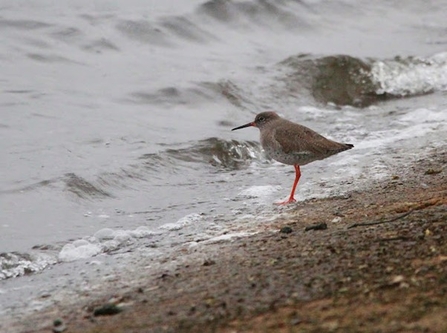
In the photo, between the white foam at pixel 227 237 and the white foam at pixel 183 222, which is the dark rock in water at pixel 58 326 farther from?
the white foam at pixel 183 222

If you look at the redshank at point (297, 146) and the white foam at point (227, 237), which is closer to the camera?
the white foam at point (227, 237)

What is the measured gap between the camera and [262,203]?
8.16 meters

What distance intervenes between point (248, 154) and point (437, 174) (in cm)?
321

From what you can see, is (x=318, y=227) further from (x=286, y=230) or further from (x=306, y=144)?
(x=306, y=144)

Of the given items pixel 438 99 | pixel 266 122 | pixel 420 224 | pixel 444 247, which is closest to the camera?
pixel 444 247

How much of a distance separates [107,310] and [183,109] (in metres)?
7.62

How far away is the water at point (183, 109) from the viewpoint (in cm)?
782

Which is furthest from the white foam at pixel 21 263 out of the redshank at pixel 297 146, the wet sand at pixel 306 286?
the redshank at pixel 297 146

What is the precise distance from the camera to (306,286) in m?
4.52

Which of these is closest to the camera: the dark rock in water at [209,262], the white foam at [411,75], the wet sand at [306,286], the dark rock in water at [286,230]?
the wet sand at [306,286]

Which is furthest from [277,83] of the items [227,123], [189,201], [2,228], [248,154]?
[2,228]

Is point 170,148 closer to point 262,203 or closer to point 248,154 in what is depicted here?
point 248,154

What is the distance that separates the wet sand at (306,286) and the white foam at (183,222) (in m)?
1.20

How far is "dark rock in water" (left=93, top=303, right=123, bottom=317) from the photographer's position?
4758 millimetres
